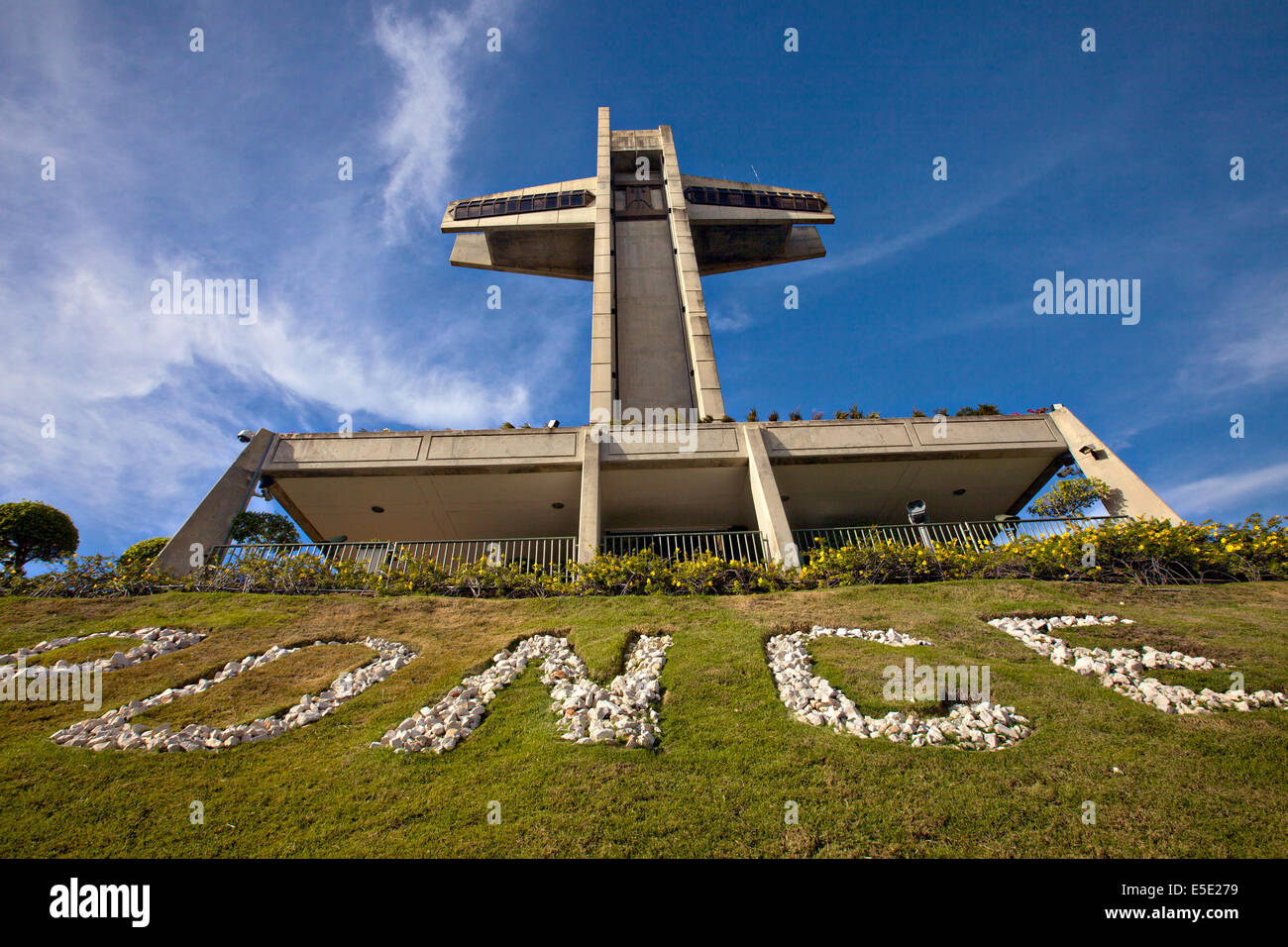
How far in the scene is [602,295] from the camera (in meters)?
21.8

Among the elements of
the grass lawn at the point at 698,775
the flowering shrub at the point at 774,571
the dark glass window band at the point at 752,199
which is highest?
the dark glass window band at the point at 752,199

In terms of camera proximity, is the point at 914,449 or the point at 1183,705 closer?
the point at 1183,705

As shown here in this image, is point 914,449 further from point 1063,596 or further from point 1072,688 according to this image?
point 1072,688

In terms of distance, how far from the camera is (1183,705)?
577 cm

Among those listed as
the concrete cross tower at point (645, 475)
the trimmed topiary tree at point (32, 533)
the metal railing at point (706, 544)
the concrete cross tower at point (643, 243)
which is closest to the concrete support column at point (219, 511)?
the concrete cross tower at point (645, 475)

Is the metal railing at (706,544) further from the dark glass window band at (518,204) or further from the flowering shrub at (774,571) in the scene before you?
the dark glass window band at (518,204)

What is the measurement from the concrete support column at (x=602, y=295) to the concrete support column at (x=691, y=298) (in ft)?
8.98

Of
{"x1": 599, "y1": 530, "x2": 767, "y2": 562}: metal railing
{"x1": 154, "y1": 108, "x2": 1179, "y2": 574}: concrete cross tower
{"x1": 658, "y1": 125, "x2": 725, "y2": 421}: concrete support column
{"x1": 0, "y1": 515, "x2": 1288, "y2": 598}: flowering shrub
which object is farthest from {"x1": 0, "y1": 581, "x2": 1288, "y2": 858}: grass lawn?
{"x1": 658, "y1": 125, "x2": 725, "y2": 421}: concrete support column

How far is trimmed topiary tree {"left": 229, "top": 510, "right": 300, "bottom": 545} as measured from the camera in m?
13.9

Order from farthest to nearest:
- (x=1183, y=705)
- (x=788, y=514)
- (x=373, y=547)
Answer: (x=788, y=514), (x=373, y=547), (x=1183, y=705)

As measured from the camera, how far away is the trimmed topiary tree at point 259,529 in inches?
546

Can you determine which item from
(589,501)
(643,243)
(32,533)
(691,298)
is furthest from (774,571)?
(643,243)
